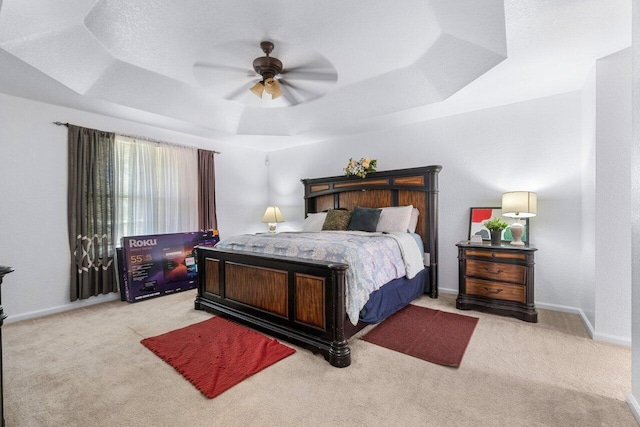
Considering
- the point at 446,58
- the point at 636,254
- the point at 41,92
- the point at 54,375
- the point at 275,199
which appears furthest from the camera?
the point at 275,199

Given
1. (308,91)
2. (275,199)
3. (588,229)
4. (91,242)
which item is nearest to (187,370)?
(91,242)

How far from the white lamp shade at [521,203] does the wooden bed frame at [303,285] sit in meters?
0.90

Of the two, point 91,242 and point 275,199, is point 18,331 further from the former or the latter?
point 275,199

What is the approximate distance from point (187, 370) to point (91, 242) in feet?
8.83

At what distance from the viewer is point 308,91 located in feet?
12.4

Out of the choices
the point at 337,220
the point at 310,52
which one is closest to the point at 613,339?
the point at 337,220

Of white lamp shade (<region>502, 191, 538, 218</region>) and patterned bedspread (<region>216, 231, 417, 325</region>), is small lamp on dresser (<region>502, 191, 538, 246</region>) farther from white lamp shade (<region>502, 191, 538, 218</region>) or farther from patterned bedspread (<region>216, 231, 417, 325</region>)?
patterned bedspread (<region>216, 231, 417, 325</region>)

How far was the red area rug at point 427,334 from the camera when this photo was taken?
240 centimetres

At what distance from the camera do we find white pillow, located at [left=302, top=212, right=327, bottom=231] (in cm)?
476

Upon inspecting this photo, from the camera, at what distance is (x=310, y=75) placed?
3342 mm

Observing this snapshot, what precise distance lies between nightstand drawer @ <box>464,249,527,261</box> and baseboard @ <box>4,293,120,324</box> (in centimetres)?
464

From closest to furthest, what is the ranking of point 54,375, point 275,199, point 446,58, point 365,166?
point 54,375 < point 446,58 < point 365,166 < point 275,199

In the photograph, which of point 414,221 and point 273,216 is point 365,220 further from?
point 273,216

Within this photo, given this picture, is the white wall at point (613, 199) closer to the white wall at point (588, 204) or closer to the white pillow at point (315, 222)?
the white wall at point (588, 204)
